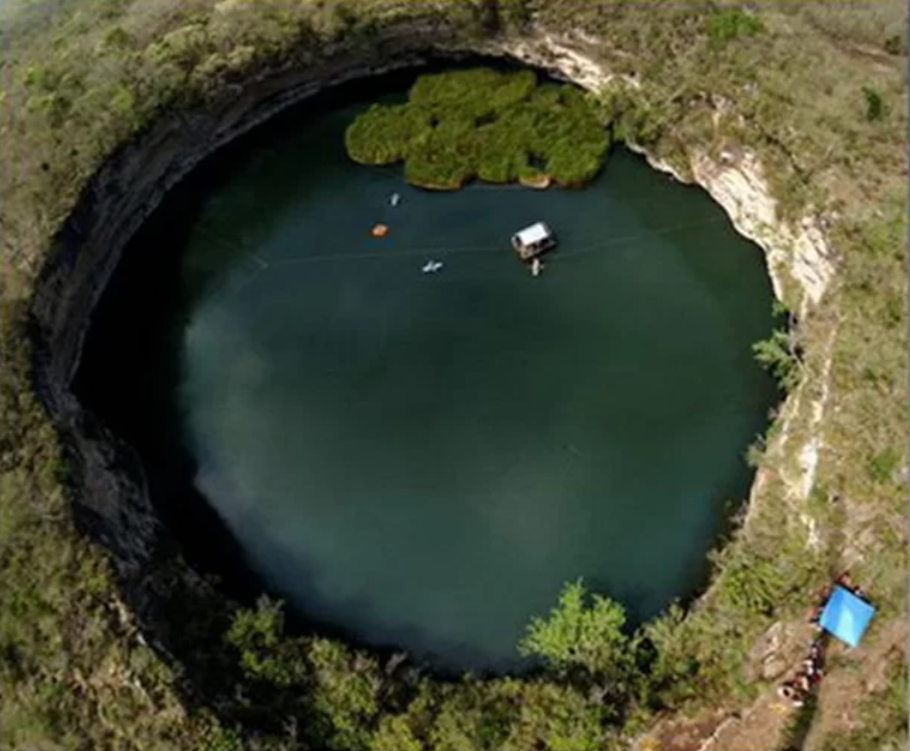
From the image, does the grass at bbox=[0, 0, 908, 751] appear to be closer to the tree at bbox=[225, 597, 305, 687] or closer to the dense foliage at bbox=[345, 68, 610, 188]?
the tree at bbox=[225, 597, 305, 687]

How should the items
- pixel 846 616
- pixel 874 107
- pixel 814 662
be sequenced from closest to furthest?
1. pixel 814 662
2. pixel 846 616
3. pixel 874 107

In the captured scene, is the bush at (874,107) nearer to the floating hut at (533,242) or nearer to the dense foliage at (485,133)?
the dense foliage at (485,133)

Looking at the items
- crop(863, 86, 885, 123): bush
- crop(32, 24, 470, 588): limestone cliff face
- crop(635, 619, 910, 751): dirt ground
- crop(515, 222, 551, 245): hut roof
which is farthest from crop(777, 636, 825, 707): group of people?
crop(863, 86, 885, 123): bush

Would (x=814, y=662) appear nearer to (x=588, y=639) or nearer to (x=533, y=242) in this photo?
(x=588, y=639)

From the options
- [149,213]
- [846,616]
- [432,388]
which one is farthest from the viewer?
[149,213]

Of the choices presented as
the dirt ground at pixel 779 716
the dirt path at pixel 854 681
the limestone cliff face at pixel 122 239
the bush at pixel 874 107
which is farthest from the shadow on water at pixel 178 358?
the bush at pixel 874 107

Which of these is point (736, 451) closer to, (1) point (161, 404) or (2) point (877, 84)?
(2) point (877, 84)

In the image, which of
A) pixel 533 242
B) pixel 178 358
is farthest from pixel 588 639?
pixel 178 358

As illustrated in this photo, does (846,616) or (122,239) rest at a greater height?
(122,239)

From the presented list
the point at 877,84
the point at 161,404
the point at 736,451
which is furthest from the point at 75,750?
the point at 877,84
